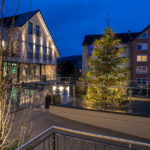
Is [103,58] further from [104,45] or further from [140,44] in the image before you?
[140,44]

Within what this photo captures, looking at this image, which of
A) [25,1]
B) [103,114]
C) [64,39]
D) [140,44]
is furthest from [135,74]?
[64,39]

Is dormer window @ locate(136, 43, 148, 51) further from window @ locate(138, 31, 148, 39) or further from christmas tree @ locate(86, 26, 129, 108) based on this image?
christmas tree @ locate(86, 26, 129, 108)

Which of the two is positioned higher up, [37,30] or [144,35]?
[37,30]

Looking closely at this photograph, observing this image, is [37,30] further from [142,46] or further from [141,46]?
[142,46]

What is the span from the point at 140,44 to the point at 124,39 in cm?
345

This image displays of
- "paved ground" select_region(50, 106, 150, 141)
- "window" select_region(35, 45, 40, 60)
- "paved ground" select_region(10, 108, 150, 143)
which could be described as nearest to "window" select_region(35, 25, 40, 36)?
"window" select_region(35, 45, 40, 60)

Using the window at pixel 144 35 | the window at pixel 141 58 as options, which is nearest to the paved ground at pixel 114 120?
the window at pixel 141 58

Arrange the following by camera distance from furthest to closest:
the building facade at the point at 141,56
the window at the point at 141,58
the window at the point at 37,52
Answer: the window at the point at 141,58
the building facade at the point at 141,56
the window at the point at 37,52

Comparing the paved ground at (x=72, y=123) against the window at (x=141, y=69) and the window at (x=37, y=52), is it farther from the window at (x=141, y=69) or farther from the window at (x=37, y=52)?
the window at (x=141, y=69)

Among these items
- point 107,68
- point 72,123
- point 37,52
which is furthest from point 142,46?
point 72,123

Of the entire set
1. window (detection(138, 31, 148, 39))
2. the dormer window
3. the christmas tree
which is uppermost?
window (detection(138, 31, 148, 39))

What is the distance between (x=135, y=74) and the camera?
2762 centimetres

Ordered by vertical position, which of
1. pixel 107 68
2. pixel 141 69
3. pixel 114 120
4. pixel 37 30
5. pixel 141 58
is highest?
pixel 37 30

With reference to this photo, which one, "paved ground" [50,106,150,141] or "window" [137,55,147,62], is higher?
"window" [137,55,147,62]
